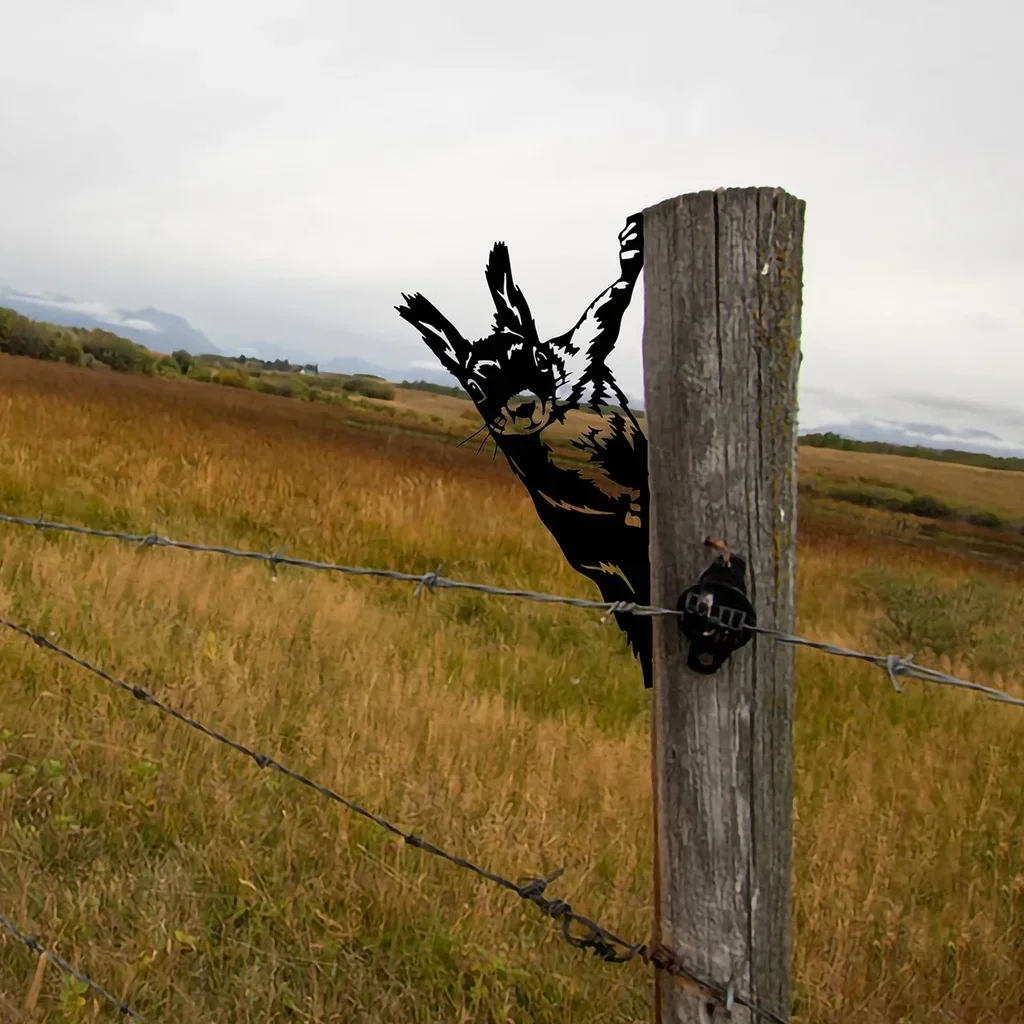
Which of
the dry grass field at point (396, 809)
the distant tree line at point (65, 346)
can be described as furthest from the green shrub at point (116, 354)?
the dry grass field at point (396, 809)

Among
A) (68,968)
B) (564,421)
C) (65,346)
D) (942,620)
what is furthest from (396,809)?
(65,346)

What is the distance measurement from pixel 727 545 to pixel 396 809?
199 centimetres

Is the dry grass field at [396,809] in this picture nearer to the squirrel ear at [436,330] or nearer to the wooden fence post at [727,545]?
the wooden fence post at [727,545]

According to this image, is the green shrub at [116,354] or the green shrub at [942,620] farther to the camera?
the green shrub at [116,354]

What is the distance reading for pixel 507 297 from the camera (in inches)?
45.6

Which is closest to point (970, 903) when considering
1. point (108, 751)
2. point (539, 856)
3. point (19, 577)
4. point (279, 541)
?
point (539, 856)

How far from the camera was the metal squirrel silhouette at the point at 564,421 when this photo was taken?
3.89 feet

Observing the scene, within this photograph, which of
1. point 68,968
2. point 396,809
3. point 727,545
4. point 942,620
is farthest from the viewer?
point 942,620

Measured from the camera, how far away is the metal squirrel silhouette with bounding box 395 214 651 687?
1.19 meters

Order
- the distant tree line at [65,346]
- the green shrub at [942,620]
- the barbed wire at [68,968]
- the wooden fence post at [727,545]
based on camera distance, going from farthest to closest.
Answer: the distant tree line at [65,346] → the green shrub at [942,620] → the barbed wire at [68,968] → the wooden fence post at [727,545]

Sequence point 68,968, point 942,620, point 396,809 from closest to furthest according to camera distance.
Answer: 1. point 68,968
2. point 396,809
3. point 942,620

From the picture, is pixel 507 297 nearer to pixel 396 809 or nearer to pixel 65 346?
pixel 396 809

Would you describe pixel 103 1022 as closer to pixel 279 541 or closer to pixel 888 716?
pixel 888 716

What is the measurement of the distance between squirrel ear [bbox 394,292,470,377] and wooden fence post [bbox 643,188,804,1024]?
262mm
